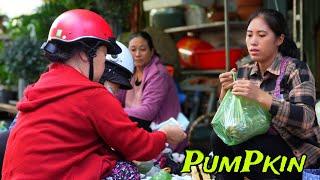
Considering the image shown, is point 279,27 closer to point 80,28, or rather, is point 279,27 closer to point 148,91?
point 80,28

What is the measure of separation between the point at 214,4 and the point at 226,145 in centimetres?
323

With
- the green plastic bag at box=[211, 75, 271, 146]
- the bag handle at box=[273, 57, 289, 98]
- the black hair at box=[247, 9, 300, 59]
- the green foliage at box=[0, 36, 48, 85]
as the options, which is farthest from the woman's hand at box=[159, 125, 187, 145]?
the green foliage at box=[0, 36, 48, 85]

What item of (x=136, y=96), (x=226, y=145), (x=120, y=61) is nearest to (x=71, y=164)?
(x=226, y=145)

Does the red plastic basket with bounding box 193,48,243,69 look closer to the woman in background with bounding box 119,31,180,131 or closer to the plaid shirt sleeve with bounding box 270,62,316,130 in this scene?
the woman in background with bounding box 119,31,180,131

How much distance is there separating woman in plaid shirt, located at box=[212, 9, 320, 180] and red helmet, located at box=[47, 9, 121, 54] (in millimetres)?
738

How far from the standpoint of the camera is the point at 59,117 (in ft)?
6.06

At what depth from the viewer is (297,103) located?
2395 mm

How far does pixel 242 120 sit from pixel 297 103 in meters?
0.29

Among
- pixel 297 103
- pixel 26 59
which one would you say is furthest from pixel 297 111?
pixel 26 59

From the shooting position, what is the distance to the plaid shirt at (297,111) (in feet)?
7.66

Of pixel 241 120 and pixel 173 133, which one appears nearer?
pixel 173 133

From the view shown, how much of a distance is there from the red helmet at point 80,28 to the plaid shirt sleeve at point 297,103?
90cm

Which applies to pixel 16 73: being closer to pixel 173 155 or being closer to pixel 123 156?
pixel 173 155

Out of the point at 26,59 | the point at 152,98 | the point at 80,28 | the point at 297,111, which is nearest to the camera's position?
the point at 80,28
